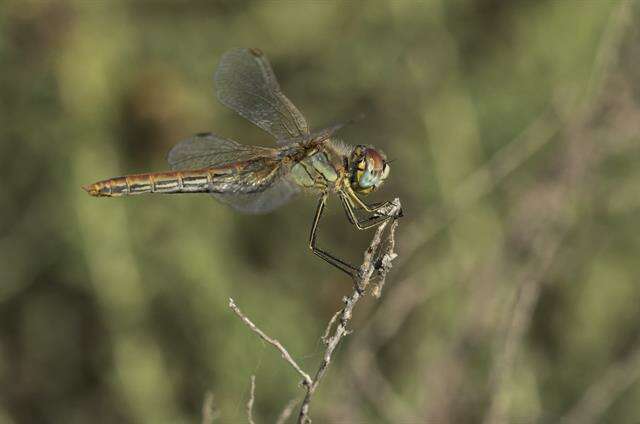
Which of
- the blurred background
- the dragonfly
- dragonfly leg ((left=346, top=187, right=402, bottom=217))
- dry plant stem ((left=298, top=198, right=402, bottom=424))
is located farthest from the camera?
the blurred background

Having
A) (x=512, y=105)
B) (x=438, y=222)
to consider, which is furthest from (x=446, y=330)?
(x=512, y=105)

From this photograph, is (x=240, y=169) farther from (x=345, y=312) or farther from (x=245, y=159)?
(x=345, y=312)

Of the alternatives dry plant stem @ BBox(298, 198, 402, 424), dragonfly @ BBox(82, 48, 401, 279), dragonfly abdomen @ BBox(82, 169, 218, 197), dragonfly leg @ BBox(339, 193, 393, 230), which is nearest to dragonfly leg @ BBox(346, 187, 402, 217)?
dragonfly leg @ BBox(339, 193, 393, 230)

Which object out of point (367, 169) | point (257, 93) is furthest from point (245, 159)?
point (367, 169)

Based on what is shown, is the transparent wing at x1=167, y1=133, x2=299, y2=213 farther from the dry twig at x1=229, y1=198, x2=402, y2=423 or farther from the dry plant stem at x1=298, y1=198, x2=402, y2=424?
the dry plant stem at x1=298, y1=198, x2=402, y2=424

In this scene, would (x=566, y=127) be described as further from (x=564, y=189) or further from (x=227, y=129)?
(x=227, y=129)

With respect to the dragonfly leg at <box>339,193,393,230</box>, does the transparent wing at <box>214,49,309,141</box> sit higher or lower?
higher
